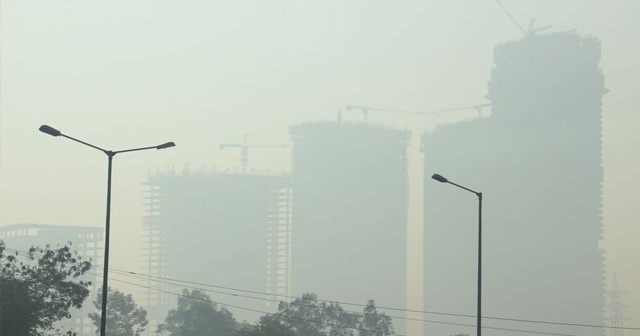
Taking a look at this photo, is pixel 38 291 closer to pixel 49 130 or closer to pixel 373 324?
pixel 49 130

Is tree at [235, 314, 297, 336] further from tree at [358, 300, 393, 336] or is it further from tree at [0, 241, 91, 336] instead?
tree at [358, 300, 393, 336]

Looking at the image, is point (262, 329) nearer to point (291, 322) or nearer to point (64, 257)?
point (64, 257)

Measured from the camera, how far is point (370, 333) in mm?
195250

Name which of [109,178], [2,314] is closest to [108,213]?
[109,178]

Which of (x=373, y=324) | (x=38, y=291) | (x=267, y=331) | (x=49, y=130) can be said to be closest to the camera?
(x=49, y=130)

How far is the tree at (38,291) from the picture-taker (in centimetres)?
8781

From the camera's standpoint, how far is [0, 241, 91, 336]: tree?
87.8 meters

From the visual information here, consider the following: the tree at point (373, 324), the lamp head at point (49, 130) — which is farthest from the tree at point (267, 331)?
the lamp head at point (49, 130)

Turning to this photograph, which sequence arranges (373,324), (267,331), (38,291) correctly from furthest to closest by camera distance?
(373,324)
(267,331)
(38,291)


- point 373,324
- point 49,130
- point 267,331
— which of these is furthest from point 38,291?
point 373,324

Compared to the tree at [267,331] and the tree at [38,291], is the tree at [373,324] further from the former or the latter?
the tree at [38,291]

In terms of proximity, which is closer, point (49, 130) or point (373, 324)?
point (49, 130)

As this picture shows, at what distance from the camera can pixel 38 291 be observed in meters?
98.4

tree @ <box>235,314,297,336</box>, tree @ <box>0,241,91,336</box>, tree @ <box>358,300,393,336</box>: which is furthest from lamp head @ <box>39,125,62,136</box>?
tree @ <box>358,300,393,336</box>
